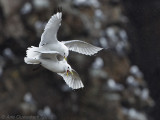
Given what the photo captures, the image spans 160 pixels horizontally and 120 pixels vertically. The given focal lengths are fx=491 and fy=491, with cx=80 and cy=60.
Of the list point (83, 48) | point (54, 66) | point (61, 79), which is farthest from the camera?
point (61, 79)

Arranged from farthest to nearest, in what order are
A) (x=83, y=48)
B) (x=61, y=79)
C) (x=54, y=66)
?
(x=61, y=79), (x=83, y=48), (x=54, y=66)

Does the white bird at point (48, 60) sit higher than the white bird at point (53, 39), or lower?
lower

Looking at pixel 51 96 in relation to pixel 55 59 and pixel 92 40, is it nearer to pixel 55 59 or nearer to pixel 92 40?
pixel 92 40

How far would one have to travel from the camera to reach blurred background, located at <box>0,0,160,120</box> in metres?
12.8

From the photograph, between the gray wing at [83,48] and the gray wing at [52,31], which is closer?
the gray wing at [52,31]

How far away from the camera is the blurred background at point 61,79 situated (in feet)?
42.1

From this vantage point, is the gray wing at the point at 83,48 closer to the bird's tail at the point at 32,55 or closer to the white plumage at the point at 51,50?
the white plumage at the point at 51,50

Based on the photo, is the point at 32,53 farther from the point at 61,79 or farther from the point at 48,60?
the point at 61,79

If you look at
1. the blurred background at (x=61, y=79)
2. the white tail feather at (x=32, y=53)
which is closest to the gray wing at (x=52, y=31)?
the white tail feather at (x=32, y=53)

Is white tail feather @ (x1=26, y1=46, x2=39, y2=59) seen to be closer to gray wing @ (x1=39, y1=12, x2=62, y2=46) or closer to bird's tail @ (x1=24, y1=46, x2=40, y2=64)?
bird's tail @ (x1=24, y1=46, x2=40, y2=64)

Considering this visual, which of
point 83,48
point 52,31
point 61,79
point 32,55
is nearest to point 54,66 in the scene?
point 32,55

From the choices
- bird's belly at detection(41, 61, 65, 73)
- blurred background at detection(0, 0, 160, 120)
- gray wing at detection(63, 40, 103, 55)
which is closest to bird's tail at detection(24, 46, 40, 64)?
bird's belly at detection(41, 61, 65, 73)

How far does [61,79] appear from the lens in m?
13.5

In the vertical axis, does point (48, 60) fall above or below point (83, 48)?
below
